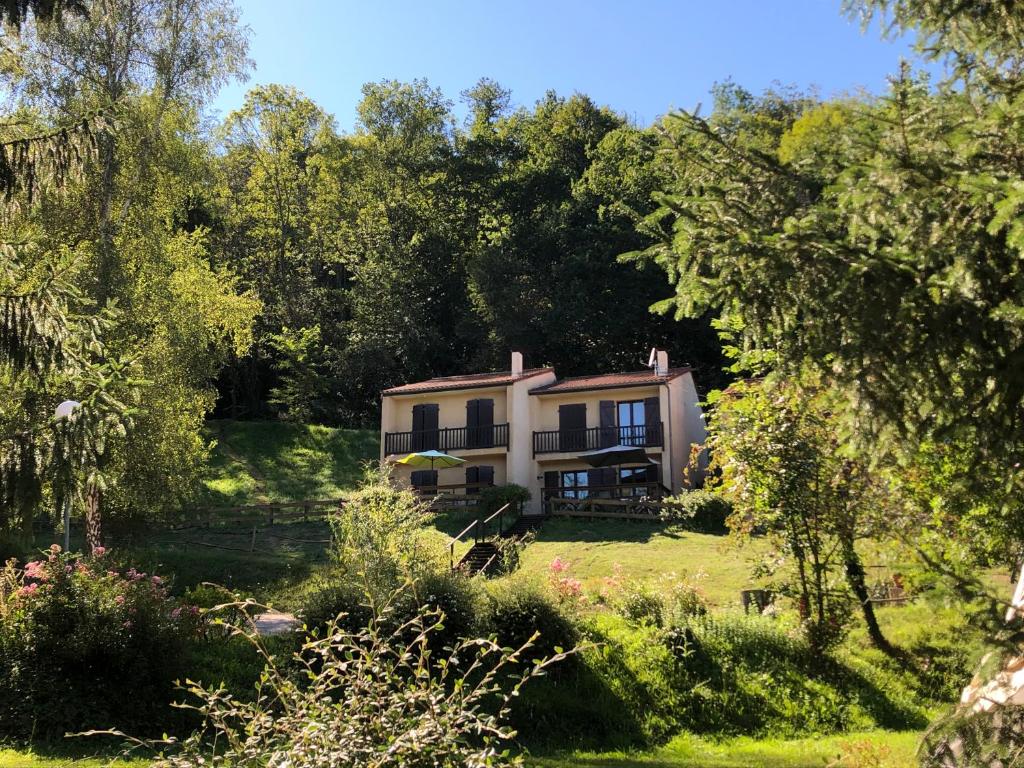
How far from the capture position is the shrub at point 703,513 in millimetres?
28234

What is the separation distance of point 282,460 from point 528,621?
30.9 meters

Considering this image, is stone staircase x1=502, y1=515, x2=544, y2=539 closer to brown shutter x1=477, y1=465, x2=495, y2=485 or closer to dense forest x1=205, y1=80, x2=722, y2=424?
brown shutter x1=477, y1=465, x2=495, y2=485

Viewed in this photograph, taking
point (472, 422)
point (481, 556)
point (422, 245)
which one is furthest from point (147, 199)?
Answer: point (422, 245)

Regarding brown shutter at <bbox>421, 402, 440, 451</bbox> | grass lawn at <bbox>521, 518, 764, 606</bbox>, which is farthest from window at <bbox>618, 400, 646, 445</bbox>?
brown shutter at <bbox>421, 402, 440, 451</bbox>

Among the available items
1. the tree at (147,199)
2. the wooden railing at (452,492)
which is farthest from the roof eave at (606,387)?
the tree at (147,199)

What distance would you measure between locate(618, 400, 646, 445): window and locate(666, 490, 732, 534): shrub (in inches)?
293

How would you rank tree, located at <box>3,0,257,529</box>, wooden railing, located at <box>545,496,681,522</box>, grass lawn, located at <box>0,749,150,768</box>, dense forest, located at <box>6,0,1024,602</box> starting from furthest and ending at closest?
1. wooden railing, located at <box>545,496,681,522</box>
2. tree, located at <box>3,0,257,529</box>
3. grass lawn, located at <box>0,749,150,768</box>
4. dense forest, located at <box>6,0,1024,602</box>

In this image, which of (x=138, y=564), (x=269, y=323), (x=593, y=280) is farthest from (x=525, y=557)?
(x=269, y=323)

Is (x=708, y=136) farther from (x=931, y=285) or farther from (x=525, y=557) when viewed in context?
(x=525, y=557)

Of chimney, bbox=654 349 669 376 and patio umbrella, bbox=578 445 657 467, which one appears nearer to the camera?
patio umbrella, bbox=578 445 657 467

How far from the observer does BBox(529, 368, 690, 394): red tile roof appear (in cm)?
3625

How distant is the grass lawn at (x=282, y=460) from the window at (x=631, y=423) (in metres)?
10.5

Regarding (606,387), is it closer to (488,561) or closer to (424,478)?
(424,478)

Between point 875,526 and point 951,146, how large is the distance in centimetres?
819
